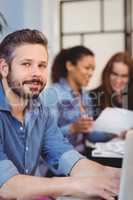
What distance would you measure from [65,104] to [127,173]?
957 mm

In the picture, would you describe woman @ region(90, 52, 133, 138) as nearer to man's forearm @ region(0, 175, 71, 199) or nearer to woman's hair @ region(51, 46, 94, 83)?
woman's hair @ region(51, 46, 94, 83)

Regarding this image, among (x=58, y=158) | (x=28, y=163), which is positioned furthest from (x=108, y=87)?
(x=28, y=163)

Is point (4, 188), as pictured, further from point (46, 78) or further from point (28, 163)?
point (46, 78)

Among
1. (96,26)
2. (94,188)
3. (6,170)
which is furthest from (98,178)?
(96,26)

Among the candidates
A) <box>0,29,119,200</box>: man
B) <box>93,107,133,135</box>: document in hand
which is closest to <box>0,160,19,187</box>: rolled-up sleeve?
<box>0,29,119,200</box>: man

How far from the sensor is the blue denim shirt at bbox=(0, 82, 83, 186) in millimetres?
1656

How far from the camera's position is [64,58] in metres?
1.93

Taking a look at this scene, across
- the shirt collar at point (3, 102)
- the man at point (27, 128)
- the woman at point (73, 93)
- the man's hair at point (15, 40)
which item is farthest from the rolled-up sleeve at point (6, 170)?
the man's hair at point (15, 40)

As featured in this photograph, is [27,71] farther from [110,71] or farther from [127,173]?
[127,173]

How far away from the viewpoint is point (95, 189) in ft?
4.33

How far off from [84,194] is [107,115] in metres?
0.76

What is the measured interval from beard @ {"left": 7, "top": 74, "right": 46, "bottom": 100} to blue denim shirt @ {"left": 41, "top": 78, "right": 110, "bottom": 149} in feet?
0.20

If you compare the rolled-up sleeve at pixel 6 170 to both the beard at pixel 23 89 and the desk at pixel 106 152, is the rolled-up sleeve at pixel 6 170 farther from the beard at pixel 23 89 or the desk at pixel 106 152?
the desk at pixel 106 152

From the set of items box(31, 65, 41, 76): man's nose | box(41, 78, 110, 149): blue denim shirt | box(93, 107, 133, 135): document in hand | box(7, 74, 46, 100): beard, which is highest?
box(31, 65, 41, 76): man's nose
